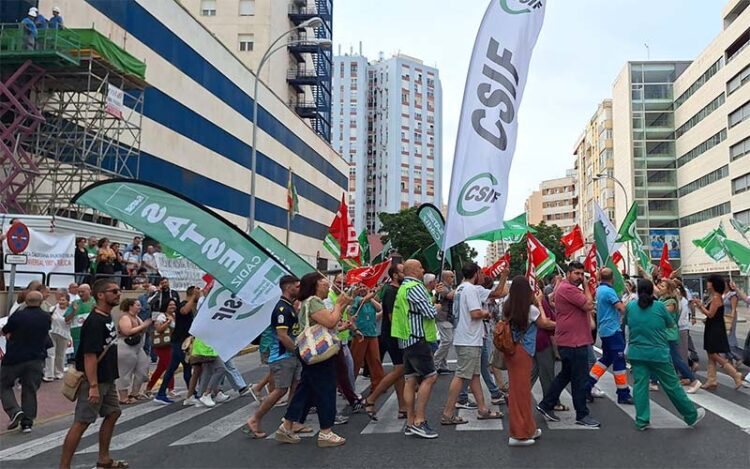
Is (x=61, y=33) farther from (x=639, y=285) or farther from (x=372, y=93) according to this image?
(x=372, y=93)

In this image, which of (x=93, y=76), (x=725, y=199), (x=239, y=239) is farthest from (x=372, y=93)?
(x=239, y=239)

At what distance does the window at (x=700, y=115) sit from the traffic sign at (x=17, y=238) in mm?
56918

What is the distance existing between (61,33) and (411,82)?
103 metres

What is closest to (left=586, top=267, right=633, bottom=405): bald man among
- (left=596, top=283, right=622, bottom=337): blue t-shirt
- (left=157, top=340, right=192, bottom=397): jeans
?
(left=596, top=283, right=622, bottom=337): blue t-shirt

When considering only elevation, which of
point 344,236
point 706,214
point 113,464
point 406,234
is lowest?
point 113,464

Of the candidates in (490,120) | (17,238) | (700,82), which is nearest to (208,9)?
(17,238)

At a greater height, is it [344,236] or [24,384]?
[344,236]

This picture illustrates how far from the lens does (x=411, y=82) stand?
118000mm

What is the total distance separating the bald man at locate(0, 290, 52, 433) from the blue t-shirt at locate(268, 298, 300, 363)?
3.09 m

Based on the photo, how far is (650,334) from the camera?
21.1ft

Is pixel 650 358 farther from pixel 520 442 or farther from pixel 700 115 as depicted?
pixel 700 115

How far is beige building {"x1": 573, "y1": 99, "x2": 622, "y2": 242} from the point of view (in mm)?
74188

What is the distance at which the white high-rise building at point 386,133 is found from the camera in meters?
113

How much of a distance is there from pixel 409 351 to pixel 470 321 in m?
0.83
